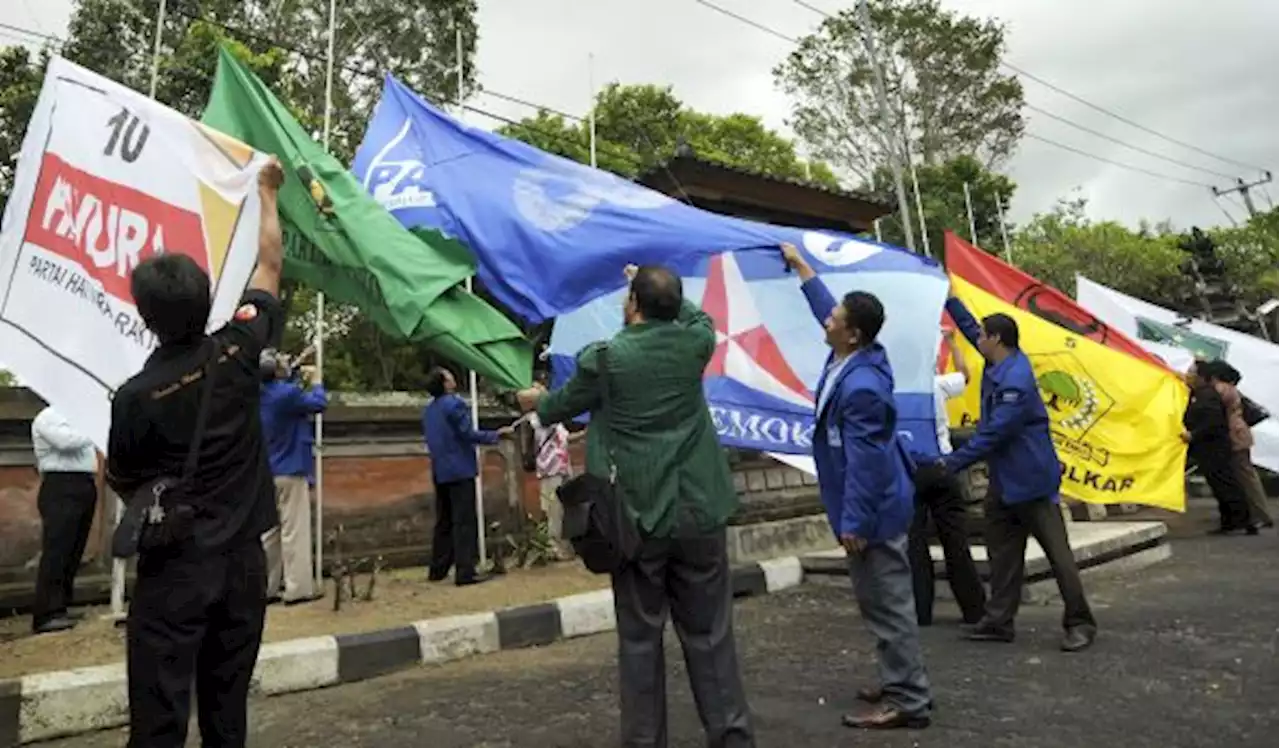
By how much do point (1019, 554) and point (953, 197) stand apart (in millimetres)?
22032

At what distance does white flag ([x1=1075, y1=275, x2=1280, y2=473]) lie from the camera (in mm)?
10703

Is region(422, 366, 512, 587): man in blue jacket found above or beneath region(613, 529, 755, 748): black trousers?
above

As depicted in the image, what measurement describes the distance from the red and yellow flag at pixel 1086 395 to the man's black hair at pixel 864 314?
3170 mm

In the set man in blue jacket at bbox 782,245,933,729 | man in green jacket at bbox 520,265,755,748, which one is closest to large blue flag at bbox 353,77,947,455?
man in blue jacket at bbox 782,245,933,729

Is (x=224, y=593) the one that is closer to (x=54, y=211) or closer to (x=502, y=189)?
(x=54, y=211)

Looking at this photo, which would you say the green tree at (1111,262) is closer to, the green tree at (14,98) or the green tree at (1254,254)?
the green tree at (1254,254)

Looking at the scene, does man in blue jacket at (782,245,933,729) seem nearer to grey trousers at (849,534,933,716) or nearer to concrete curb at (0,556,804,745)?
grey trousers at (849,534,933,716)

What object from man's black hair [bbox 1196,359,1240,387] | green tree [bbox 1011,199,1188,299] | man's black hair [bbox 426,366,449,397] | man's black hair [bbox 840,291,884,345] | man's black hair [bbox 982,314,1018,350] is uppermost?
green tree [bbox 1011,199,1188,299]

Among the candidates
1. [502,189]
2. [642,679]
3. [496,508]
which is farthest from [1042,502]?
[496,508]

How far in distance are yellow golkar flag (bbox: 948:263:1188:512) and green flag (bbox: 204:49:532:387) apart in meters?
3.88

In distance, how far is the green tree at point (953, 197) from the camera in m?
24.6

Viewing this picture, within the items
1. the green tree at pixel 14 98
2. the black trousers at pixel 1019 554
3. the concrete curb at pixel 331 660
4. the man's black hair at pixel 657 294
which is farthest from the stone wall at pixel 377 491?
the green tree at pixel 14 98

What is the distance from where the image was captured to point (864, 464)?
3.99 m

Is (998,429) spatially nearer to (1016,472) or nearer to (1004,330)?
(1016,472)
